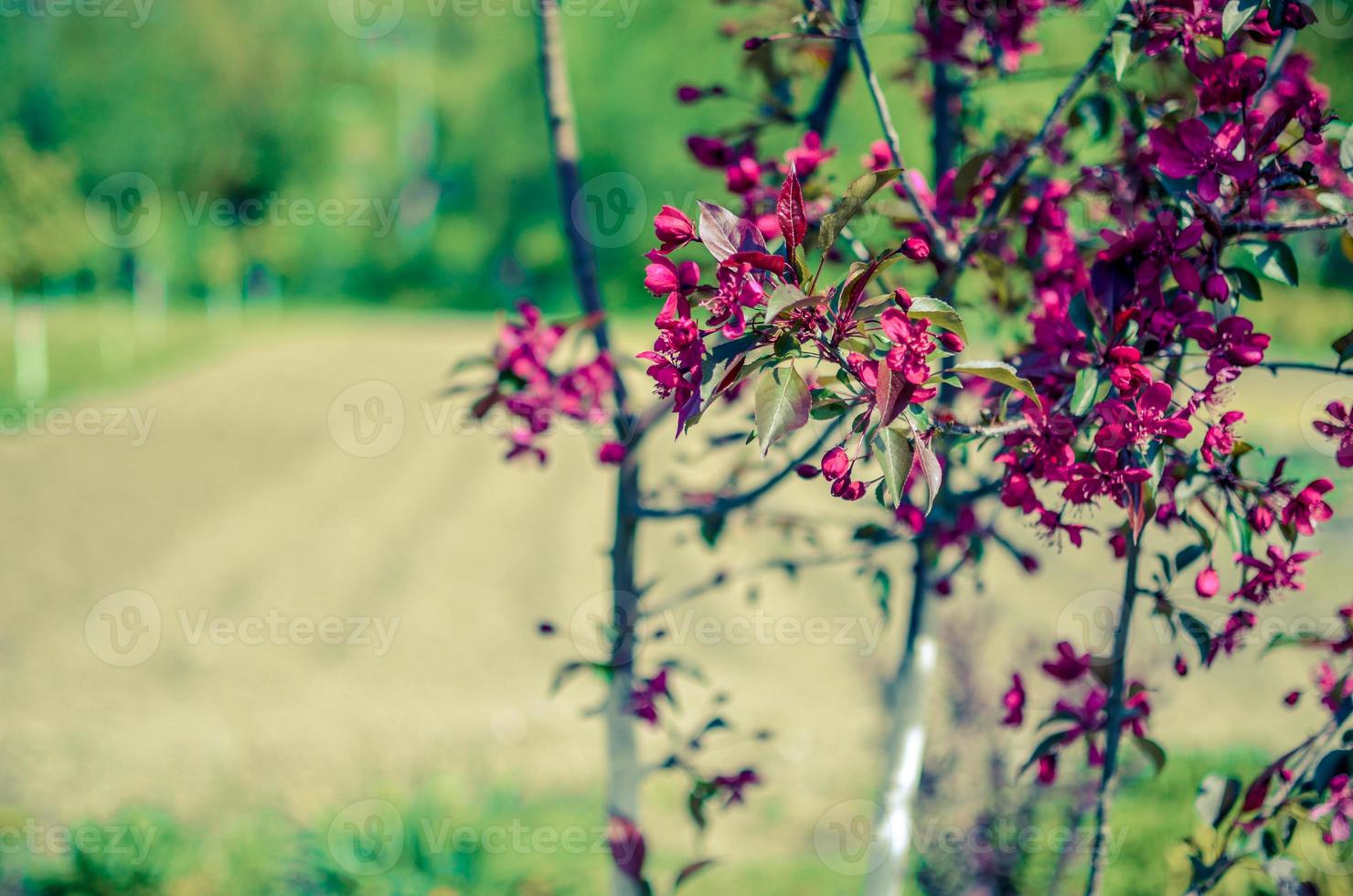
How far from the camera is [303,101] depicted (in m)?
19.1

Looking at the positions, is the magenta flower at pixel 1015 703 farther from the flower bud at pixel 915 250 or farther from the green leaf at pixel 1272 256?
the flower bud at pixel 915 250

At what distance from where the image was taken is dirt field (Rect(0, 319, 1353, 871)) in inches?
171

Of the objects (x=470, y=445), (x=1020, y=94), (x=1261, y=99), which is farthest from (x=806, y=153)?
(x=470, y=445)

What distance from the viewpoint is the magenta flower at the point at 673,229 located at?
959 millimetres

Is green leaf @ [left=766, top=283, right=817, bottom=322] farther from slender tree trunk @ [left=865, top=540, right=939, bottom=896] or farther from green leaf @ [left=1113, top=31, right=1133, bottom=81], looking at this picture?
slender tree trunk @ [left=865, top=540, right=939, bottom=896]

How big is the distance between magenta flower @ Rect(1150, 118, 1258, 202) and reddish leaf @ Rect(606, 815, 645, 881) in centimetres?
130

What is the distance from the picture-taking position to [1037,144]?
4.44ft

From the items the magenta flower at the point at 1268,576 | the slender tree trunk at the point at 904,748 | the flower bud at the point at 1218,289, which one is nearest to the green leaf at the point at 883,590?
the slender tree trunk at the point at 904,748

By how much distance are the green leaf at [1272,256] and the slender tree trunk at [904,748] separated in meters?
0.73

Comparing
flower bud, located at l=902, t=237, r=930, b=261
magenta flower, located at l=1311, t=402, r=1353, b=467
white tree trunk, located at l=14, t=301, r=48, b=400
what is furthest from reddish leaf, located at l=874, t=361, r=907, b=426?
white tree trunk, located at l=14, t=301, r=48, b=400

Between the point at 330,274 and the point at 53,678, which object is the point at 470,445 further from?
the point at 330,274

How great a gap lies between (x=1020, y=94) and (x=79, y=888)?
3890 millimetres

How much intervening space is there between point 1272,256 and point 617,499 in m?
1.07

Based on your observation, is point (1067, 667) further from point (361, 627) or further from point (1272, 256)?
point (361, 627)
